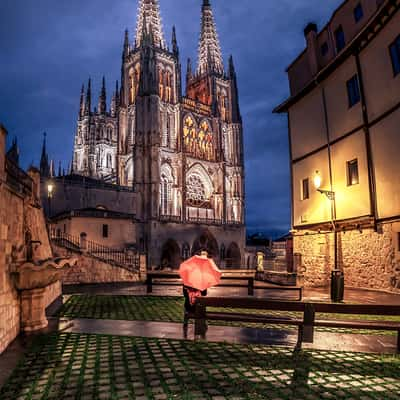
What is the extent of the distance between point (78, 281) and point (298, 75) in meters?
17.3

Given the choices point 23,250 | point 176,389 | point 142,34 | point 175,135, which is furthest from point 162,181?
point 176,389

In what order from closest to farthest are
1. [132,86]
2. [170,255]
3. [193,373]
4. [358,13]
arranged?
1. [193,373]
2. [358,13]
3. [170,255]
4. [132,86]

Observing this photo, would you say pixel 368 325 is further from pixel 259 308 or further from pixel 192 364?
pixel 192 364

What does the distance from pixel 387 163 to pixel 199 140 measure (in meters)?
48.1

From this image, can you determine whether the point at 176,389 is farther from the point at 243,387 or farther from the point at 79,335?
the point at 79,335

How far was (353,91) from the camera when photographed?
14836 mm

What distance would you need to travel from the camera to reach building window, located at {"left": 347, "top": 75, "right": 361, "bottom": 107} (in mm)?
14562

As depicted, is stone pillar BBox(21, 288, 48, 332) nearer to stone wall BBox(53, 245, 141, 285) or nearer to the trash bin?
the trash bin

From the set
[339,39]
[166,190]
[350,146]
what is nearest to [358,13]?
[339,39]

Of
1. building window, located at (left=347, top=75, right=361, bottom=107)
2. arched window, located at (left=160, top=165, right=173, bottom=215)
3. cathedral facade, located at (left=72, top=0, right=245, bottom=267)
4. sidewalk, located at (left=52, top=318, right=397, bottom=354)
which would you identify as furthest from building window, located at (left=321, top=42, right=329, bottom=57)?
arched window, located at (left=160, top=165, right=173, bottom=215)

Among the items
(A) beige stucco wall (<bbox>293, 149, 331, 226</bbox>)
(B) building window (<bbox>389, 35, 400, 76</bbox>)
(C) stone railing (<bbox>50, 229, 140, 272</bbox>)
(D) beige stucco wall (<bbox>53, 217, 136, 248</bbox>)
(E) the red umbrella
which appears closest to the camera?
(E) the red umbrella

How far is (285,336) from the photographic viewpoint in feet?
23.3

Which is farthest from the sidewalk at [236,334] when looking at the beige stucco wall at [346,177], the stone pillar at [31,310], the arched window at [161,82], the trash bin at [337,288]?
the arched window at [161,82]

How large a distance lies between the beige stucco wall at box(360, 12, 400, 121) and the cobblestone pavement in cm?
1008
